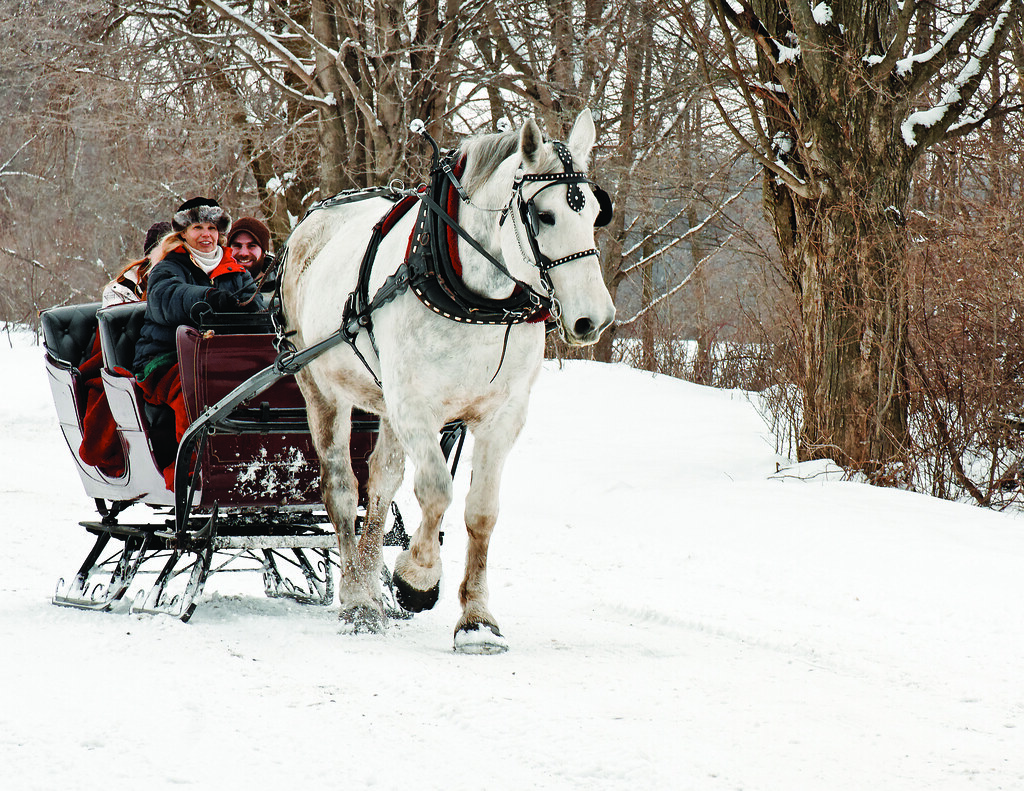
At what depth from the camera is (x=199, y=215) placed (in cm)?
531

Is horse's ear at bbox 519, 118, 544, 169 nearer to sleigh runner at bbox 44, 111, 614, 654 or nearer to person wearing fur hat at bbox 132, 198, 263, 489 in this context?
sleigh runner at bbox 44, 111, 614, 654

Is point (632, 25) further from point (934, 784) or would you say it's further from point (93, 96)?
point (934, 784)

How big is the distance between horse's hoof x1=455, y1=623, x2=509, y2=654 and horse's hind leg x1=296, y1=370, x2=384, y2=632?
2.26 feet

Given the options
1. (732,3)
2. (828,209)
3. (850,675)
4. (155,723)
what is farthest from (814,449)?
(155,723)

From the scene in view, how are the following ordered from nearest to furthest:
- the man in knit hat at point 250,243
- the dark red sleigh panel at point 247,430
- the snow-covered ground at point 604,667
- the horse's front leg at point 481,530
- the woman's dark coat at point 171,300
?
1. the snow-covered ground at point 604,667
2. the horse's front leg at point 481,530
3. the dark red sleigh panel at point 247,430
4. the woman's dark coat at point 171,300
5. the man in knit hat at point 250,243

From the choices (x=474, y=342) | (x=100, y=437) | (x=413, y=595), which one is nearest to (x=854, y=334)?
(x=474, y=342)

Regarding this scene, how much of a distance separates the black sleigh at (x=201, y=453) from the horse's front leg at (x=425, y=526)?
2.05 ft

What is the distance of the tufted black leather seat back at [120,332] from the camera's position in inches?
191

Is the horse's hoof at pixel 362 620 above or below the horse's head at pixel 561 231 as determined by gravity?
below

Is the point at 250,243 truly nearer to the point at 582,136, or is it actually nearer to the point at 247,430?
the point at 247,430

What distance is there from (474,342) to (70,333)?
2471mm

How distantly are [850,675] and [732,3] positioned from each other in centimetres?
628

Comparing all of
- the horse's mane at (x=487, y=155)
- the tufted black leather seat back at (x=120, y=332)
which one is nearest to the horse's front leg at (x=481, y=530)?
the horse's mane at (x=487, y=155)

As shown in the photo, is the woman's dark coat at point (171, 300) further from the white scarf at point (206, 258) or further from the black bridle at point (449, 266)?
the black bridle at point (449, 266)
